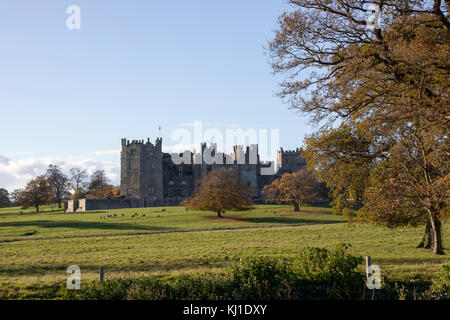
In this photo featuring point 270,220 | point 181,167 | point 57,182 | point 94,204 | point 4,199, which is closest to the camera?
point 270,220

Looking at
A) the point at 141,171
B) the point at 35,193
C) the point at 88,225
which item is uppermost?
the point at 141,171

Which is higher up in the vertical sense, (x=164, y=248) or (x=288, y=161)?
(x=288, y=161)

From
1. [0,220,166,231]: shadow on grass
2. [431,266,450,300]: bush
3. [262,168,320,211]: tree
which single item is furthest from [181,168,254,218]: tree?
[431,266,450,300]: bush

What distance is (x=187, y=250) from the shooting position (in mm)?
27531

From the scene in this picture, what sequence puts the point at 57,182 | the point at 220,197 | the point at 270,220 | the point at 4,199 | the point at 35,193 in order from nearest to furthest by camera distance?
the point at 270,220, the point at 220,197, the point at 35,193, the point at 57,182, the point at 4,199

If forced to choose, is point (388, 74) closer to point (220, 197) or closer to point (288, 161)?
point (220, 197)

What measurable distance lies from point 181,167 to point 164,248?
3551 inches

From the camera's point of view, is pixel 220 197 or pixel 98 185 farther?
pixel 98 185

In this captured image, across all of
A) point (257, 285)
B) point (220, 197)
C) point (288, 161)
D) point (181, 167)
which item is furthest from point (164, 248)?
point (288, 161)

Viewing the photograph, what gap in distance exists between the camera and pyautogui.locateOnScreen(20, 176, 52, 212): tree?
280 ft

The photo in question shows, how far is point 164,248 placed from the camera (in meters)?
29.4

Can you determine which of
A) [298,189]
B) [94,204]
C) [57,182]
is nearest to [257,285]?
[298,189]

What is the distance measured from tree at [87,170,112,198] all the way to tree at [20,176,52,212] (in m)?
25.4

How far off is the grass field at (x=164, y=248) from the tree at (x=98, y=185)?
62.2 m
